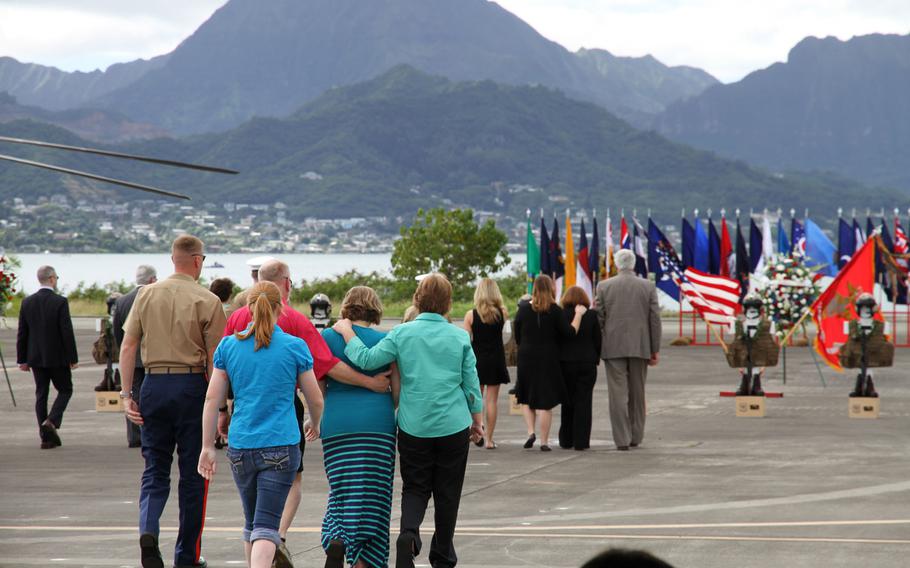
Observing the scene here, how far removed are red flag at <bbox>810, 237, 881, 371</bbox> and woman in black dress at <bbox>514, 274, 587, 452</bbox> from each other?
6.73m

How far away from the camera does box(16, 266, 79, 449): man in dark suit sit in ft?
50.2

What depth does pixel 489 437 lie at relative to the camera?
15.2m

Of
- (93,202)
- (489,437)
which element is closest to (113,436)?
(489,437)

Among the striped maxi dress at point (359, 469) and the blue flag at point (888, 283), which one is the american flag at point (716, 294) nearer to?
the striped maxi dress at point (359, 469)

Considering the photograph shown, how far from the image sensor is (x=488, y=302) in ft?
46.8

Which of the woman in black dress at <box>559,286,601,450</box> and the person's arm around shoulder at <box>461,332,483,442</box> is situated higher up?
the person's arm around shoulder at <box>461,332,483,442</box>

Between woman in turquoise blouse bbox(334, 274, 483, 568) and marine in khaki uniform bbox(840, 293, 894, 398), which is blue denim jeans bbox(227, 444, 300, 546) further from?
marine in khaki uniform bbox(840, 293, 894, 398)

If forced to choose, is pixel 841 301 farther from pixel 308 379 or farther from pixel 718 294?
pixel 308 379

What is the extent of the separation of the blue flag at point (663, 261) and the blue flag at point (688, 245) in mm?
442

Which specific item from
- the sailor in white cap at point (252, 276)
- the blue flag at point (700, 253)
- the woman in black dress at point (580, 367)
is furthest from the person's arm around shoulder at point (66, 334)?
the blue flag at point (700, 253)

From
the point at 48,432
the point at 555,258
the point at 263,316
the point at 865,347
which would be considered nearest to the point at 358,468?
the point at 263,316

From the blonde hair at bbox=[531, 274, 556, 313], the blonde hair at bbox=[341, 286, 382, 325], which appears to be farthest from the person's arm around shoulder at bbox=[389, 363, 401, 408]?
the blonde hair at bbox=[531, 274, 556, 313]

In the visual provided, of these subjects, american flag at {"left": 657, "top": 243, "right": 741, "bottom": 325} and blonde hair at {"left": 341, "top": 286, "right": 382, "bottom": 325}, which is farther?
american flag at {"left": 657, "top": 243, "right": 741, "bottom": 325}

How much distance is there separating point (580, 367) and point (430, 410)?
6.67m
